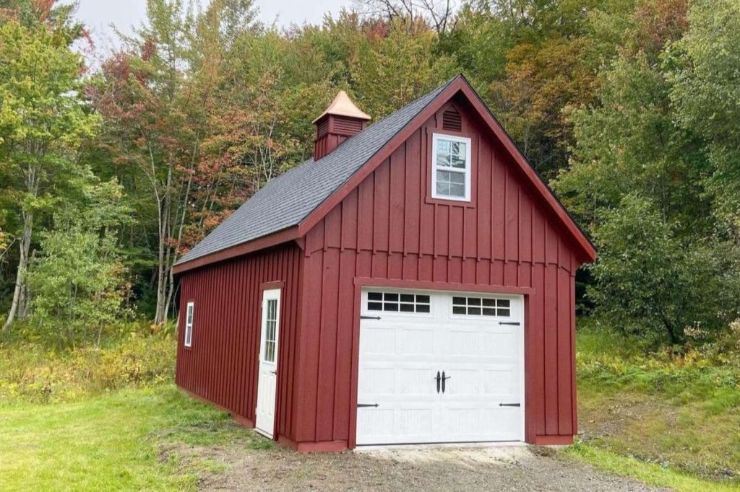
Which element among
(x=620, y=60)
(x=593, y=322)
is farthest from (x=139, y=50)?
(x=593, y=322)

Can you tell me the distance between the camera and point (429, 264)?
27.3 feet

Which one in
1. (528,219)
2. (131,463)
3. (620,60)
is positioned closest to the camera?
(131,463)

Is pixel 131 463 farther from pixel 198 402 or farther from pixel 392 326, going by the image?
pixel 198 402

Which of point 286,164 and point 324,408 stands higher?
point 286,164

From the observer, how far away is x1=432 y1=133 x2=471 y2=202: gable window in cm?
858

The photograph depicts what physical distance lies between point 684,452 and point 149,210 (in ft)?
66.4

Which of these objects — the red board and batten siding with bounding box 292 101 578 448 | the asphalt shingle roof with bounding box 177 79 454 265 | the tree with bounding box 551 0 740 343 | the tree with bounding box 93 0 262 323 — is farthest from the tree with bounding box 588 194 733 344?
the tree with bounding box 93 0 262 323

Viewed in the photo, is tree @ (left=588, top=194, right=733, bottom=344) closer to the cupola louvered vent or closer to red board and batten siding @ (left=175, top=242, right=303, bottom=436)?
the cupola louvered vent

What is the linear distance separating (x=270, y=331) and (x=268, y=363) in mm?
437

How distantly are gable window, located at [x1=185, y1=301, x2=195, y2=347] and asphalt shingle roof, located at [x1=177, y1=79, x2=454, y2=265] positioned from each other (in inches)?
39.9

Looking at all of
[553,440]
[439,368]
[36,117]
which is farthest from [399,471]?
[36,117]

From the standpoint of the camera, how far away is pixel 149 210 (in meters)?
24.0

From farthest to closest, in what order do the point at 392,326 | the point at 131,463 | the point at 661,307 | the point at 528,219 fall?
1. the point at 661,307
2. the point at 528,219
3. the point at 392,326
4. the point at 131,463

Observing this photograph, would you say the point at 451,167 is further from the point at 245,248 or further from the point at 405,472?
the point at 405,472
